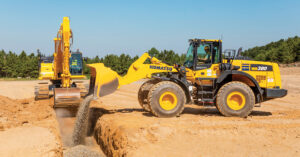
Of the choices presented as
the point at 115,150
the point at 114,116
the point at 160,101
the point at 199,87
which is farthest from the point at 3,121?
the point at 199,87

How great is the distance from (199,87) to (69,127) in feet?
20.1

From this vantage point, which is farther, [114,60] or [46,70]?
[114,60]

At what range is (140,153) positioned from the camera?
6.52 metres

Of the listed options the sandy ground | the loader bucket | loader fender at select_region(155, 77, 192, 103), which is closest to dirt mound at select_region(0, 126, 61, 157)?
the sandy ground

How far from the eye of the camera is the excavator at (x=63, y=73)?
499 inches

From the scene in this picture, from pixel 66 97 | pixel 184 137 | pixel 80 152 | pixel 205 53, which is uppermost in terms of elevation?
pixel 205 53

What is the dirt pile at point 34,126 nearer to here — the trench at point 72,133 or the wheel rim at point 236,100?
the trench at point 72,133

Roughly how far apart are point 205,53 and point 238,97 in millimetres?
1983

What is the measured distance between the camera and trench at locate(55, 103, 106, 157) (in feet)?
29.7

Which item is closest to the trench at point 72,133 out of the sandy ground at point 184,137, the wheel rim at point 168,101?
the sandy ground at point 184,137

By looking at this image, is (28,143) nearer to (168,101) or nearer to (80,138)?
(80,138)

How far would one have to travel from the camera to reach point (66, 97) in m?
12.6

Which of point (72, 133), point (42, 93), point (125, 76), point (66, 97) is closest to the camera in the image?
point (125, 76)

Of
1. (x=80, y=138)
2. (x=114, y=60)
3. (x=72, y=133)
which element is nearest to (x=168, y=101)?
(x=80, y=138)
